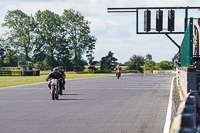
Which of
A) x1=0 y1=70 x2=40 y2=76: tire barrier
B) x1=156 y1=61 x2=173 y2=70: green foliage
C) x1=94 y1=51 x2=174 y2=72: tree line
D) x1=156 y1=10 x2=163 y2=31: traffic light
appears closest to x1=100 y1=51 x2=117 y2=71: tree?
x1=94 y1=51 x2=174 y2=72: tree line

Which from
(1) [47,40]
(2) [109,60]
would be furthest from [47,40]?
(2) [109,60]

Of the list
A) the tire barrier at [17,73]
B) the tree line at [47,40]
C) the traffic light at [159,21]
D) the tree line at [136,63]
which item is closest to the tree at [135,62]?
the tree line at [136,63]

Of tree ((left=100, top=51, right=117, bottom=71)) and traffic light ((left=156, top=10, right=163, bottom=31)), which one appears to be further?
tree ((left=100, top=51, right=117, bottom=71))

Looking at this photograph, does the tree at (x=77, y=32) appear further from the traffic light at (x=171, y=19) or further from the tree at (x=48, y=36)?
the traffic light at (x=171, y=19)

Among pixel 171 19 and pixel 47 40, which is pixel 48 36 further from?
pixel 171 19

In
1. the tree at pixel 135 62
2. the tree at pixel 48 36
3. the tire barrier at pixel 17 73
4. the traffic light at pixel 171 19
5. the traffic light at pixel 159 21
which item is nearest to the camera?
the traffic light at pixel 171 19

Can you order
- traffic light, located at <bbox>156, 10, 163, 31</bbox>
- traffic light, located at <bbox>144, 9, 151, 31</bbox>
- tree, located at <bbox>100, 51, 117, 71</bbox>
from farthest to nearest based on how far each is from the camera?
tree, located at <bbox>100, 51, 117, 71</bbox>, traffic light, located at <bbox>156, 10, 163, 31</bbox>, traffic light, located at <bbox>144, 9, 151, 31</bbox>

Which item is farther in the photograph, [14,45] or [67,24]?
[67,24]

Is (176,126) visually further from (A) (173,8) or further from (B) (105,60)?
(B) (105,60)

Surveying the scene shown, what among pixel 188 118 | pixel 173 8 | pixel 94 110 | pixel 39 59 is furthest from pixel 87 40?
pixel 188 118

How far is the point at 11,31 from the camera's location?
88812mm

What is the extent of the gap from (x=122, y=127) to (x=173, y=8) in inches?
882

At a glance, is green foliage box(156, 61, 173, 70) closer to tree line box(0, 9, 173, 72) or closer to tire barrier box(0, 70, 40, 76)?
tree line box(0, 9, 173, 72)

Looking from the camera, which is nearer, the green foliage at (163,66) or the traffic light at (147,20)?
the traffic light at (147,20)
